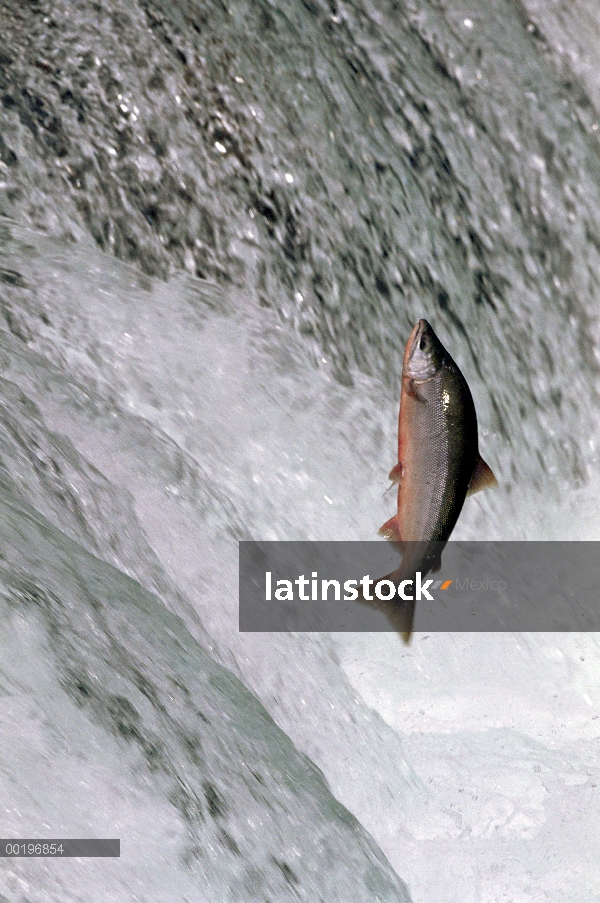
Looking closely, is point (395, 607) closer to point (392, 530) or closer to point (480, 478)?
point (392, 530)

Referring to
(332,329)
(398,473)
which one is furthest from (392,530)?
(332,329)

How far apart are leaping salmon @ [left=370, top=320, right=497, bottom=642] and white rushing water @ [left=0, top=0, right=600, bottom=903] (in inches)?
20.5

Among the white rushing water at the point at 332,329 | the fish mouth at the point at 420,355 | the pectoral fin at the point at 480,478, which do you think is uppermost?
the fish mouth at the point at 420,355

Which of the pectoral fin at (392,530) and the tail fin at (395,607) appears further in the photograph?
the tail fin at (395,607)

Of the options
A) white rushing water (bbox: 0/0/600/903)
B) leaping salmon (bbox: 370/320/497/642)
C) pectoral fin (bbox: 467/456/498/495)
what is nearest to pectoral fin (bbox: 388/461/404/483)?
leaping salmon (bbox: 370/320/497/642)

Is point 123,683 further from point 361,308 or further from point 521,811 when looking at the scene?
point 361,308

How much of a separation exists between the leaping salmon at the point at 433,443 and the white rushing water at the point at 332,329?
0.52 meters

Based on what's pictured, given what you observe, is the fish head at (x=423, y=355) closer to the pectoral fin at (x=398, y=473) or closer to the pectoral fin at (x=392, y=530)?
the pectoral fin at (x=398, y=473)

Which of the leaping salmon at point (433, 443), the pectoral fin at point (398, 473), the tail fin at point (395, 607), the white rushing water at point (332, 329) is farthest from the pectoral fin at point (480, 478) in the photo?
the white rushing water at point (332, 329)

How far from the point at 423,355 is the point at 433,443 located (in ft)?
0.53

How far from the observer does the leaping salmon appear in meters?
1.94

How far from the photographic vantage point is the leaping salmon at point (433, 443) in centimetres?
194

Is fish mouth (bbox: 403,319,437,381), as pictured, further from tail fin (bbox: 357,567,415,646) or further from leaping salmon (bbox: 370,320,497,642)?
tail fin (bbox: 357,567,415,646)

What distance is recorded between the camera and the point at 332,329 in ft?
10.0
